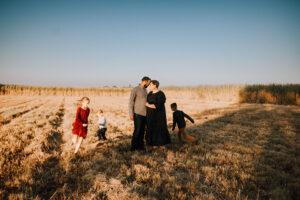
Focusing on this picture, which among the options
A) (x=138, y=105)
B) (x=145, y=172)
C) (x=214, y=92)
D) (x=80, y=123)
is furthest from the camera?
(x=214, y=92)

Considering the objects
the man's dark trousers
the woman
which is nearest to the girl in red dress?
the man's dark trousers

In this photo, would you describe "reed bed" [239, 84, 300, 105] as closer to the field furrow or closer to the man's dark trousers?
the man's dark trousers

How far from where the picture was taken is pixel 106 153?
5.50m

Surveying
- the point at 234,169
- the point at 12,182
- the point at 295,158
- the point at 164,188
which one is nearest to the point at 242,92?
the point at 295,158

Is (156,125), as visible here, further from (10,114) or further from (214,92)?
(214,92)

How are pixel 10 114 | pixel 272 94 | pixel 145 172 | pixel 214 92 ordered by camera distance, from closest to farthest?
pixel 145 172 → pixel 10 114 → pixel 272 94 → pixel 214 92

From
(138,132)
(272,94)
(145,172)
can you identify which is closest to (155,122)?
(138,132)

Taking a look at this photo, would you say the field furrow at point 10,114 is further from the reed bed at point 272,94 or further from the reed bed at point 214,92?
the reed bed at point 272,94

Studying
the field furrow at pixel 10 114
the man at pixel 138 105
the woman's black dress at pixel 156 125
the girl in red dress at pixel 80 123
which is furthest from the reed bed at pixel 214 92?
the field furrow at pixel 10 114

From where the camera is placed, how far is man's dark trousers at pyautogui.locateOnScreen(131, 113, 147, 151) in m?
5.64

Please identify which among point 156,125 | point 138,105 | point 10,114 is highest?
point 138,105

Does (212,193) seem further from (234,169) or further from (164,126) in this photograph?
(164,126)

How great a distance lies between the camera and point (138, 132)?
5.65 metres

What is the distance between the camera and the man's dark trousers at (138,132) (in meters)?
5.64
